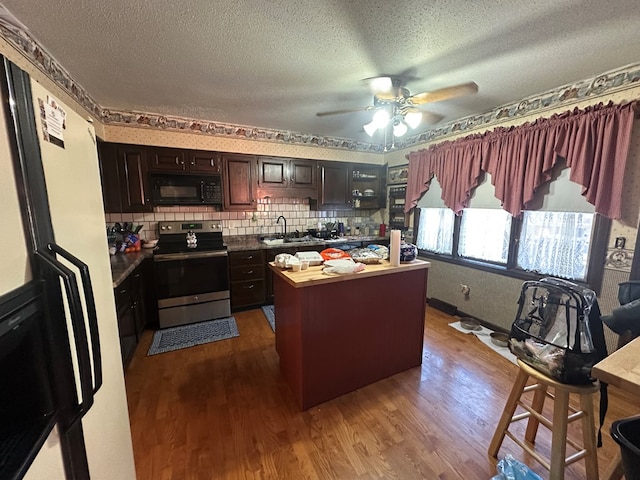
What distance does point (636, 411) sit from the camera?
70.3 inches

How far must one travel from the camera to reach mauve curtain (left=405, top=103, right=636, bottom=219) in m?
2.00

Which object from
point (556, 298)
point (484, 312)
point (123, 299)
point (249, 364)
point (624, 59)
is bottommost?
point (249, 364)

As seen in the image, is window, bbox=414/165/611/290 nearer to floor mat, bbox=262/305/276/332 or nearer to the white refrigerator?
floor mat, bbox=262/305/276/332

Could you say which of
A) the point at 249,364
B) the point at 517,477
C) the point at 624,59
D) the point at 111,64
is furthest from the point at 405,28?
the point at 249,364

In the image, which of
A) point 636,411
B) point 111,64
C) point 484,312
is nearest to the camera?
point 636,411

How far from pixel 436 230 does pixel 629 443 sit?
120 inches

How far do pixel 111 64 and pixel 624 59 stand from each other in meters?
3.74

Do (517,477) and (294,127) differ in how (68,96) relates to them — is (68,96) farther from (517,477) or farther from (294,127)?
(517,477)

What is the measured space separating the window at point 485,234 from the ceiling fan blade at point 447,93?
66.0 inches

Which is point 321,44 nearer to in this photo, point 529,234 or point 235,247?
point 235,247

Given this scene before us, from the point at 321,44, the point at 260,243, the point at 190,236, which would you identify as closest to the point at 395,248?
the point at 321,44

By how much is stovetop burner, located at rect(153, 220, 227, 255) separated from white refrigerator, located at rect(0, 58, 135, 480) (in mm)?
2304

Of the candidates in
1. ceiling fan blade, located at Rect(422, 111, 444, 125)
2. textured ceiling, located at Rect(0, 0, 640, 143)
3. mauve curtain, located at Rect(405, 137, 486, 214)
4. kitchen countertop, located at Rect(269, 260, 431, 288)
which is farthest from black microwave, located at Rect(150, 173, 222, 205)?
mauve curtain, located at Rect(405, 137, 486, 214)

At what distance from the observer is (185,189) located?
10.9 feet
